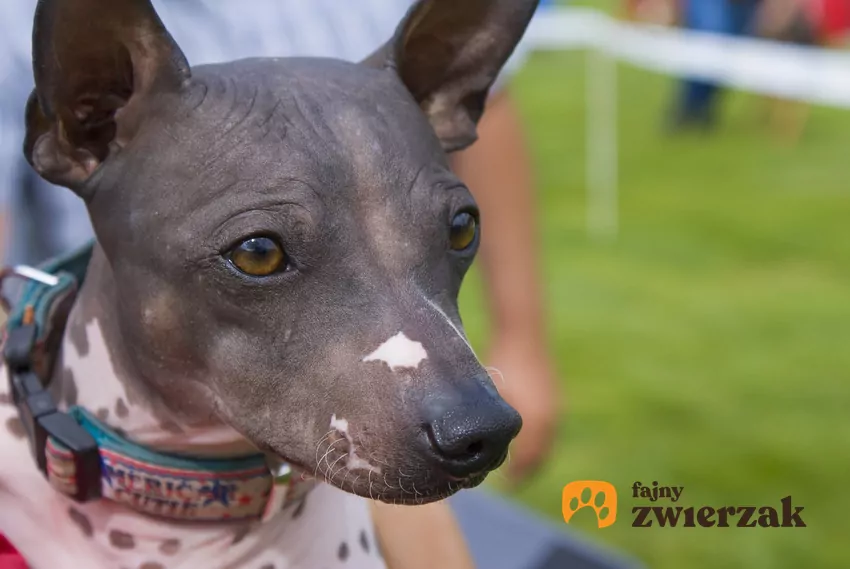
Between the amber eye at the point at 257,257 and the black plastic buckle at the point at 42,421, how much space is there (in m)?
0.22

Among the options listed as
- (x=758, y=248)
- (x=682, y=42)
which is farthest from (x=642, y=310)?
(x=682, y=42)

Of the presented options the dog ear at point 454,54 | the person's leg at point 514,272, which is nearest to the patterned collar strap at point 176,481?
the dog ear at point 454,54

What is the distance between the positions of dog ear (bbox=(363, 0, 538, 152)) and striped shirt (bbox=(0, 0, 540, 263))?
1.49ft

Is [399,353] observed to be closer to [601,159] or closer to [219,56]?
[219,56]

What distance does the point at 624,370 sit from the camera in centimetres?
384

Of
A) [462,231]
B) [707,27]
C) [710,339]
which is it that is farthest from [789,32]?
[462,231]

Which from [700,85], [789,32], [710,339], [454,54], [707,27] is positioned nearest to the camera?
[454,54]

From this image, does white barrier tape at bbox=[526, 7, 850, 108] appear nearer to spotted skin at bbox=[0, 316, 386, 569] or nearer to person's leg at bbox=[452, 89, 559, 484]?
person's leg at bbox=[452, 89, 559, 484]

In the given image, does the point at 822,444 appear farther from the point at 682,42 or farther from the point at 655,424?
the point at 682,42

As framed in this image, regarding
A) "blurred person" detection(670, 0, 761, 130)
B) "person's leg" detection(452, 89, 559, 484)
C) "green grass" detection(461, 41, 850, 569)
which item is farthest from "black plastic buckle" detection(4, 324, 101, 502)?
"blurred person" detection(670, 0, 761, 130)

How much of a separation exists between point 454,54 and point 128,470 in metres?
0.50

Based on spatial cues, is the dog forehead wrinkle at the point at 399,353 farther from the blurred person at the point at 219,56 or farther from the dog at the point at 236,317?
the blurred person at the point at 219,56

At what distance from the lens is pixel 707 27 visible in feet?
24.9

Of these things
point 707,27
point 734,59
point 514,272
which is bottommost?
point 707,27
